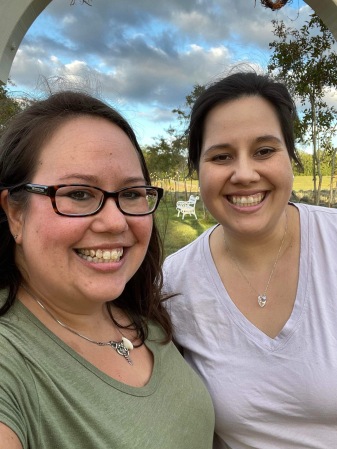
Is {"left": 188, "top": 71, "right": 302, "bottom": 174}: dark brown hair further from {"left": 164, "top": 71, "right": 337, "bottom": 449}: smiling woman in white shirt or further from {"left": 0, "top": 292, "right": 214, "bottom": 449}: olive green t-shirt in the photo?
{"left": 0, "top": 292, "right": 214, "bottom": 449}: olive green t-shirt

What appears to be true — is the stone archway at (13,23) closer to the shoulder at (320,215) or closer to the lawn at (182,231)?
the shoulder at (320,215)

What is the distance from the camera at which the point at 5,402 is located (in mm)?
983

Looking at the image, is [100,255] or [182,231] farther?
[182,231]

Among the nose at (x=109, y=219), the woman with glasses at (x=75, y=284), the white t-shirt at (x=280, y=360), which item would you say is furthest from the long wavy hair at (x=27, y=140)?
the white t-shirt at (x=280, y=360)

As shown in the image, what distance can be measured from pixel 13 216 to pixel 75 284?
31cm

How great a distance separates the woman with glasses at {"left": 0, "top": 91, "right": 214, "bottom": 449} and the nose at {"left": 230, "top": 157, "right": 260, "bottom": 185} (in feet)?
1.53

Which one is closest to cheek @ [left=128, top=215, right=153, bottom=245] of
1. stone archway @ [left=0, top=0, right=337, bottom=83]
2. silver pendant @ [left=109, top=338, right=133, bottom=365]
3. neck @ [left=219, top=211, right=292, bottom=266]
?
silver pendant @ [left=109, top=338, right=133, bottom=365]

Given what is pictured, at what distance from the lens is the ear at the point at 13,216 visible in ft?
4.26

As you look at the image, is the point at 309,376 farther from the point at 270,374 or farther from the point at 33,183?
the point at 33,183

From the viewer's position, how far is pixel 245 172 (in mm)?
1785

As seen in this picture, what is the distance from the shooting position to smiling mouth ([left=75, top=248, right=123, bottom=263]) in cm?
127

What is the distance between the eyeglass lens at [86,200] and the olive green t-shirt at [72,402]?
357 millimetres

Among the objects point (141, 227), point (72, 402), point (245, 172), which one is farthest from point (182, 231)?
point (72, 402)

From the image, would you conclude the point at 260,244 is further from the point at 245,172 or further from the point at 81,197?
the point at 81,197
